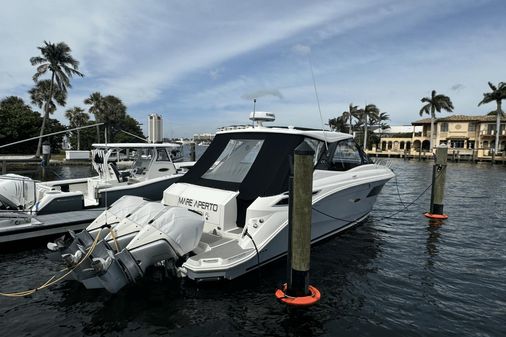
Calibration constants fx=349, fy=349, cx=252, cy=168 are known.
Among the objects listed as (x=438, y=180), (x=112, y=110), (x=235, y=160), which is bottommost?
(x=438, y=180)

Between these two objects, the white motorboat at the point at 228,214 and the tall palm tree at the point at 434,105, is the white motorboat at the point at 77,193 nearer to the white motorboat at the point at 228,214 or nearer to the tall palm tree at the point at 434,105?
the white motorboat at the point at 228,214

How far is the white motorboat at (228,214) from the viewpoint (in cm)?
532

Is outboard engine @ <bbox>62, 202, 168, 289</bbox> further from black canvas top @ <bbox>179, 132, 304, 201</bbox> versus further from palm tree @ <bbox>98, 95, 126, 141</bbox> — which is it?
palm tree @ <bbox>98, 95, 126, 141</bbox>

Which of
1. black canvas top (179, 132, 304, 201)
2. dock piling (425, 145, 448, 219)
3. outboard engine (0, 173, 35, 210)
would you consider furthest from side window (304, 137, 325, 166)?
outboard engine (0, 173, 35, 210)

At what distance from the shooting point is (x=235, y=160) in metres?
8.25

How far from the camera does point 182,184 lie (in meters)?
8.05

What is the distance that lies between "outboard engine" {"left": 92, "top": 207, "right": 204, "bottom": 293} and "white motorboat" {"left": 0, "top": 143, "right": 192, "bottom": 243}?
4118 mm

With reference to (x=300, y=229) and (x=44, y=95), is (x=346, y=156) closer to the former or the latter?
(x=300, y=229)

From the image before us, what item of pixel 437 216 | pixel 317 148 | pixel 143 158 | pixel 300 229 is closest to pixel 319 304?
pixel 300 229

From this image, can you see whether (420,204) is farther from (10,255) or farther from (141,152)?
(10,255)

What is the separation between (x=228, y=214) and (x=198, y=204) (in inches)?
28.4

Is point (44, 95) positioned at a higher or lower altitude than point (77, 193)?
higher

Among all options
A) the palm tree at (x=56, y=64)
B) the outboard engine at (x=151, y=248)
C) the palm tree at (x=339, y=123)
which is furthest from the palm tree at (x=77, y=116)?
the outboard engine at (x=151, y=248)

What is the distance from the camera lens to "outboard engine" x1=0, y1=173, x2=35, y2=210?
9406 millimetres
